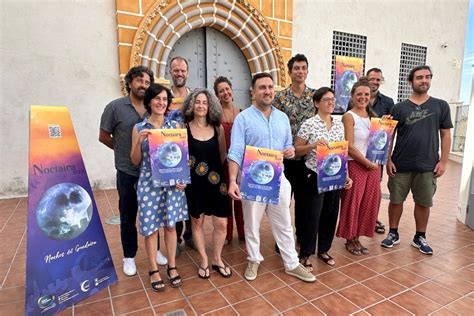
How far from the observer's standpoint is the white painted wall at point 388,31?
23.4ft

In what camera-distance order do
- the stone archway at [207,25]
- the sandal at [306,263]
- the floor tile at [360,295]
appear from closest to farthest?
the floor tile at [360,295], the sandal at [306,263], the stone archway at [207,25]

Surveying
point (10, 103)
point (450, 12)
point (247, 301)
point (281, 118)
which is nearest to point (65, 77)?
point (10, 103)

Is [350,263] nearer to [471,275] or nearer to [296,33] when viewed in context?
[471,275]

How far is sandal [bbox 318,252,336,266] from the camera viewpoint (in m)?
2.77

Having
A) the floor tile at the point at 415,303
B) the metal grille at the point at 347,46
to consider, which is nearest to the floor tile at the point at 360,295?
the floor tile at the point at 415,303

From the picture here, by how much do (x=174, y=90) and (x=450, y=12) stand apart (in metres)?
10.6

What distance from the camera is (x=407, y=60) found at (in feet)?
29.1

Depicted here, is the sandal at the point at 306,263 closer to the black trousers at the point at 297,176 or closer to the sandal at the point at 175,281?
the black trousers at the point at 297,176

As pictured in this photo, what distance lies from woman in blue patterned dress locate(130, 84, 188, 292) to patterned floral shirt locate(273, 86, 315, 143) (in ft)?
3.54

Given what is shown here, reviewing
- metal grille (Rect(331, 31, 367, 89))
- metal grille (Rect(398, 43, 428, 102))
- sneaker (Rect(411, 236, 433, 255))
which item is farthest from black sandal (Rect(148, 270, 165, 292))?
metal grille (Rect(398, 43, 428, 102))

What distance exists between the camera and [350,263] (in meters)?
2.82

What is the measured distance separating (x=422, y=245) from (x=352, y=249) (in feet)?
2.43

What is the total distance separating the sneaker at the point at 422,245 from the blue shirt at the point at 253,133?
1998mm

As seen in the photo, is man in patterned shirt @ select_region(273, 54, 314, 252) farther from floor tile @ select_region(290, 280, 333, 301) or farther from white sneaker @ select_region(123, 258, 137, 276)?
white sneaker @ select_region(123, 258, 137, 276)
